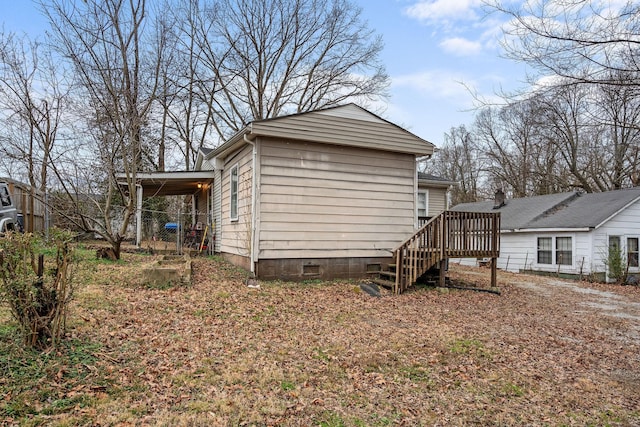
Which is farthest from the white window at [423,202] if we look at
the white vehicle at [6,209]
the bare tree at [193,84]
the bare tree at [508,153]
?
the white vehicle at [6,209]

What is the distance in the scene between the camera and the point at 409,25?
9.40 meters

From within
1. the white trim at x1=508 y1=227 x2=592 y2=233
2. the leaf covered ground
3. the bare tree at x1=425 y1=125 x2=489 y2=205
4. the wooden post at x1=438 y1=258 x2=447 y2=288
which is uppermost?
the bare tree at x1=425 y1=125 x2=489 y2=205

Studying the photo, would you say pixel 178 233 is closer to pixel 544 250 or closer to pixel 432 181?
pixel 432 181

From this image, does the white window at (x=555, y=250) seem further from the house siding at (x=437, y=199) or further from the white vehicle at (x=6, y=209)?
the white vehicle at (x=6, y=209)

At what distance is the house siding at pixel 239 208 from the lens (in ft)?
30.4

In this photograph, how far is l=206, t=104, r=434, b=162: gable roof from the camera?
8719 mm

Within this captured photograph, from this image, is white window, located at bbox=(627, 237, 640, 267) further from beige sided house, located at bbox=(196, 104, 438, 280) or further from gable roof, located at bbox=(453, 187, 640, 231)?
beige sided house, located at bbox=(196, 104, 438, 280)

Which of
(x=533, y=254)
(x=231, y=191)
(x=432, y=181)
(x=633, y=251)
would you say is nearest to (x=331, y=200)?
(x=231, y=191)

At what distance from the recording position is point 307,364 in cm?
436

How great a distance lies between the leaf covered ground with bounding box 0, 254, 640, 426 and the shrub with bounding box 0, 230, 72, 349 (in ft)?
0.77

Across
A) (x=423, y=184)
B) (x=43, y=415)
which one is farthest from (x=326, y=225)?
(x=423, y=184)

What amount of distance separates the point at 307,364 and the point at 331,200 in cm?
546

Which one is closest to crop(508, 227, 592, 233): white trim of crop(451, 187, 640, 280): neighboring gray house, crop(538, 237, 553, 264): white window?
crop(451, 187, 640, 280): neighboring gray house

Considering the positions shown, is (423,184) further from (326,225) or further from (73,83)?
(73,83)
